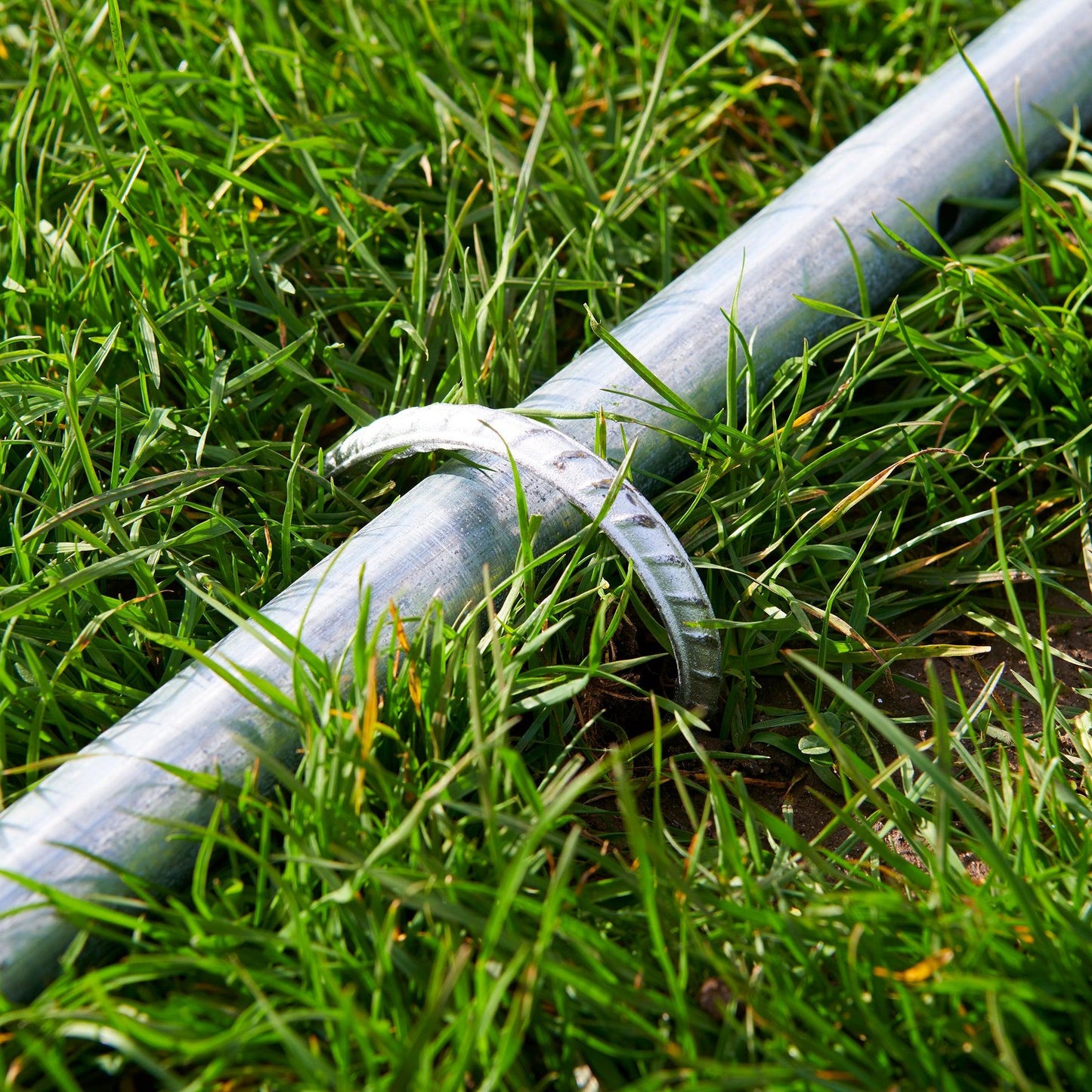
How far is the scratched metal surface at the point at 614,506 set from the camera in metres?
1.63

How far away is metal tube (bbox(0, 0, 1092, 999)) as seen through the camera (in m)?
1.42

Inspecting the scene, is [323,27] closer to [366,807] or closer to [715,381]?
[715,381]

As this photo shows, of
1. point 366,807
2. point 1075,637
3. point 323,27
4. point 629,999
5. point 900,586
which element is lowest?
point 1075,637

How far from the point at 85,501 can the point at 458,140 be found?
48.3 inches

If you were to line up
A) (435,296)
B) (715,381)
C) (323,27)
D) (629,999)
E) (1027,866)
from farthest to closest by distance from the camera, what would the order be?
(323,27), (435,296), (715,381), (1027,866), (629,999)

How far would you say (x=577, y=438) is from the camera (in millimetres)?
1827

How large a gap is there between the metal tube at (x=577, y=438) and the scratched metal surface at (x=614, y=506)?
0.26 ft

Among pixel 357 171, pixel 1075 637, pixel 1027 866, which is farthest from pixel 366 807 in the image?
pixel 357 171

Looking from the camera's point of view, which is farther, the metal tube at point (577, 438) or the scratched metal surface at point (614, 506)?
the scratched metal surface at point (614, 506)

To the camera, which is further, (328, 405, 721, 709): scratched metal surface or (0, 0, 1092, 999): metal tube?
(328, 405, 721, 709): scratched metal surface

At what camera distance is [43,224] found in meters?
2.24

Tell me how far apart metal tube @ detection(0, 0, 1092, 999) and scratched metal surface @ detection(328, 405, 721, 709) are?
0.08 m

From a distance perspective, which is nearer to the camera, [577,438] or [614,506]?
[614,506]

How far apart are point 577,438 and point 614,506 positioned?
0.23 metres
